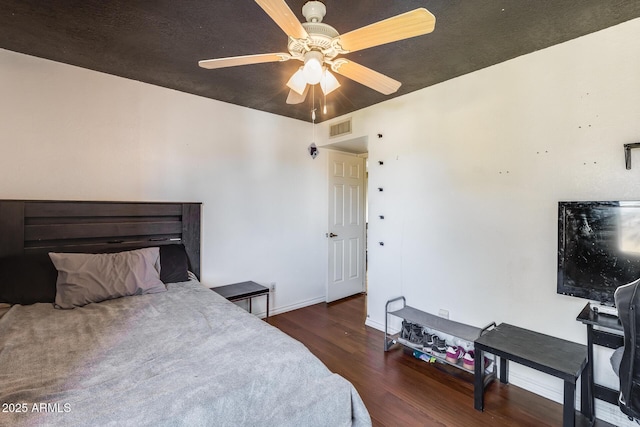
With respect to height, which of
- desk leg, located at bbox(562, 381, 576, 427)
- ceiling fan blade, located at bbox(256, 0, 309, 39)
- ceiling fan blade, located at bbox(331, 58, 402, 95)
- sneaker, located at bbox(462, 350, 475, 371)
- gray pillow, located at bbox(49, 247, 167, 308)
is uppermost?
ceiling fan blade, located at bbox(256, 0, 309, 39)

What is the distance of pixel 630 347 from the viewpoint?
1.26 m

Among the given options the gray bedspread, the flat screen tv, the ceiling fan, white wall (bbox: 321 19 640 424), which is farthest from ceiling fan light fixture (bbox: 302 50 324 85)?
the flat screen tv

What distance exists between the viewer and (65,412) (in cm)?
91

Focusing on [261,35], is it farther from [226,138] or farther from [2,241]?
[2,241]

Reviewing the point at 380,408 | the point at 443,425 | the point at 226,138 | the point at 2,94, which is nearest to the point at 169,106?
the point at 226,138

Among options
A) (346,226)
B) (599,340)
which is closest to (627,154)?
(599,340)

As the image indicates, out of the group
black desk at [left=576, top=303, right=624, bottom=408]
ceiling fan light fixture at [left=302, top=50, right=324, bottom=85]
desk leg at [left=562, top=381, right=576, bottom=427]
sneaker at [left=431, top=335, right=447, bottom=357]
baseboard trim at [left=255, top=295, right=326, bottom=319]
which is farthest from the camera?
baseboard trim at [left=255, top=295, right=326, bottom=319]

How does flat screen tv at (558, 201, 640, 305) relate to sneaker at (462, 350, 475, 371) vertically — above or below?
above

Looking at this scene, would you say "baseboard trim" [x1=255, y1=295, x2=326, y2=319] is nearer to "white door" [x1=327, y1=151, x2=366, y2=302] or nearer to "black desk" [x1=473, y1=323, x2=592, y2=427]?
"white door" [x1=327, y1=151, x2=366, y2=302]

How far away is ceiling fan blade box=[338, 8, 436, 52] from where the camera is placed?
3.75ft

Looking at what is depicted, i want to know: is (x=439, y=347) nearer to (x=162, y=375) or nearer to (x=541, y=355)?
(x=541, y=355)

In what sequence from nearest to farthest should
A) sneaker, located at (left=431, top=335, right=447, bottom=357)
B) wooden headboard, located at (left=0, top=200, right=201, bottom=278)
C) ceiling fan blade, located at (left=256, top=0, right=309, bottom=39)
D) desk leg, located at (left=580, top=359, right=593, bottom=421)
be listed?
ceiling fan blade, located at (left=256, top=0, right=309, bottom=39), desk leg, located at (left=580, top=359, right=593, bottom=421), wooden headboard, located at (left=0, top=200, right=201, bottom=278), sneaker, located at (left=431, top=335, right=447, bottom=357)

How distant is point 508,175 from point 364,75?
1.42m

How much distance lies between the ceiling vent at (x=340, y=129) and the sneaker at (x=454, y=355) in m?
2.49
